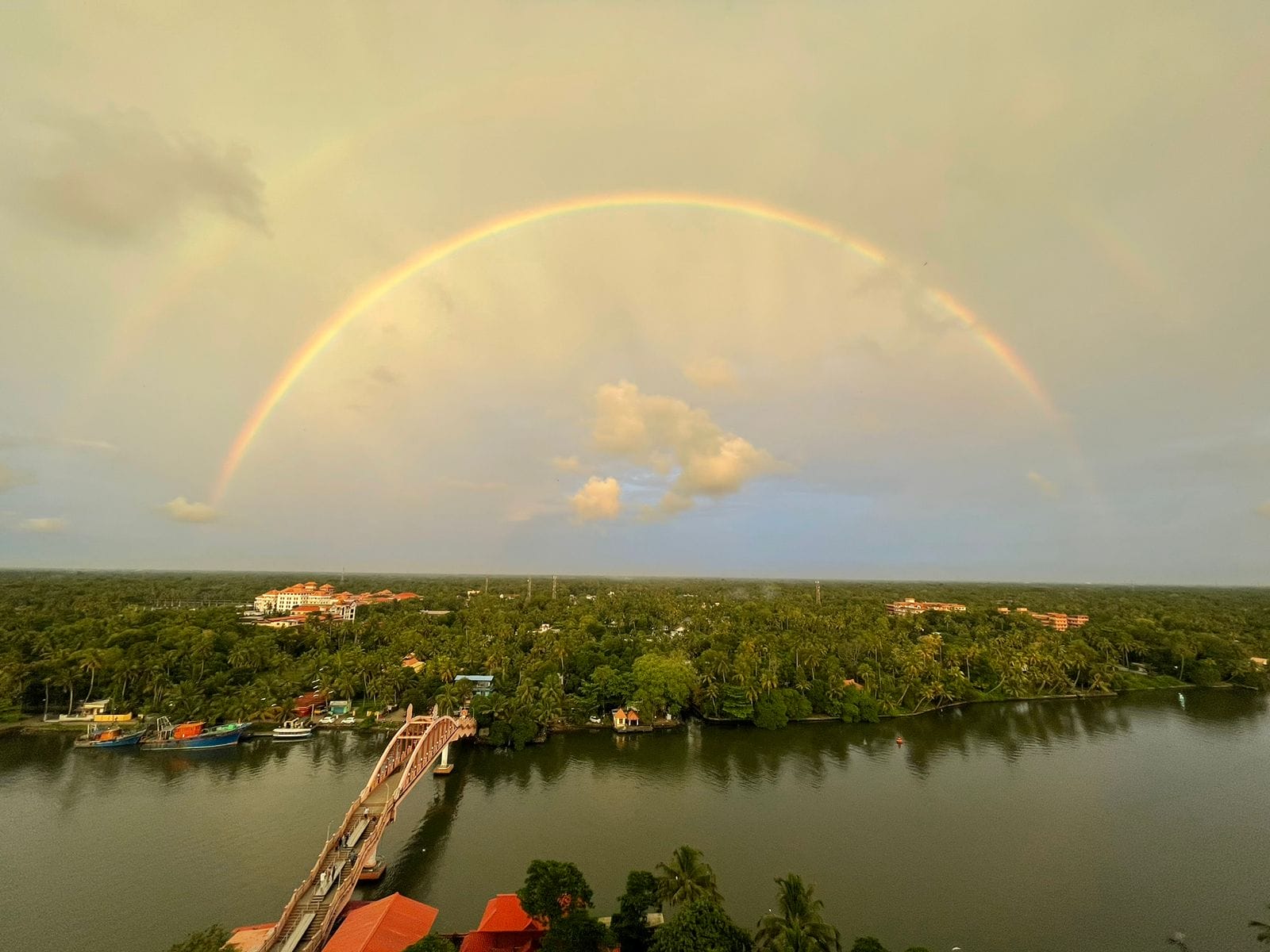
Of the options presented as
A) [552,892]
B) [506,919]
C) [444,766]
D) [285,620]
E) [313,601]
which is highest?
[552,892]

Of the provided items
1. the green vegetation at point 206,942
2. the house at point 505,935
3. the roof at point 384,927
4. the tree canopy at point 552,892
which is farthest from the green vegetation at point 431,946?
the green vegetation at point 206,942

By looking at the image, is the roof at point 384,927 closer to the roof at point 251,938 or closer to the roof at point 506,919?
the roof at point 506,919

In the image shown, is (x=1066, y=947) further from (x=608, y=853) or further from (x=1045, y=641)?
(x=1045, y=641)

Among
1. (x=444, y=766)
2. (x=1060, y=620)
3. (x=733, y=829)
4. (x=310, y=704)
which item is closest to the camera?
(x=733, y=829)

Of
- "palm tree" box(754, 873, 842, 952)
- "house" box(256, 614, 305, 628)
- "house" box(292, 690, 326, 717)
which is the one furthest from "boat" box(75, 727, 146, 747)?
"palm tree" box(754, 873, 842, 952)

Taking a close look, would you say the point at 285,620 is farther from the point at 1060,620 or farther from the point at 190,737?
the point at 1060,620

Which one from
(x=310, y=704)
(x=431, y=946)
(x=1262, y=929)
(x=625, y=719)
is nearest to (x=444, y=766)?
(x=625, y=719)
